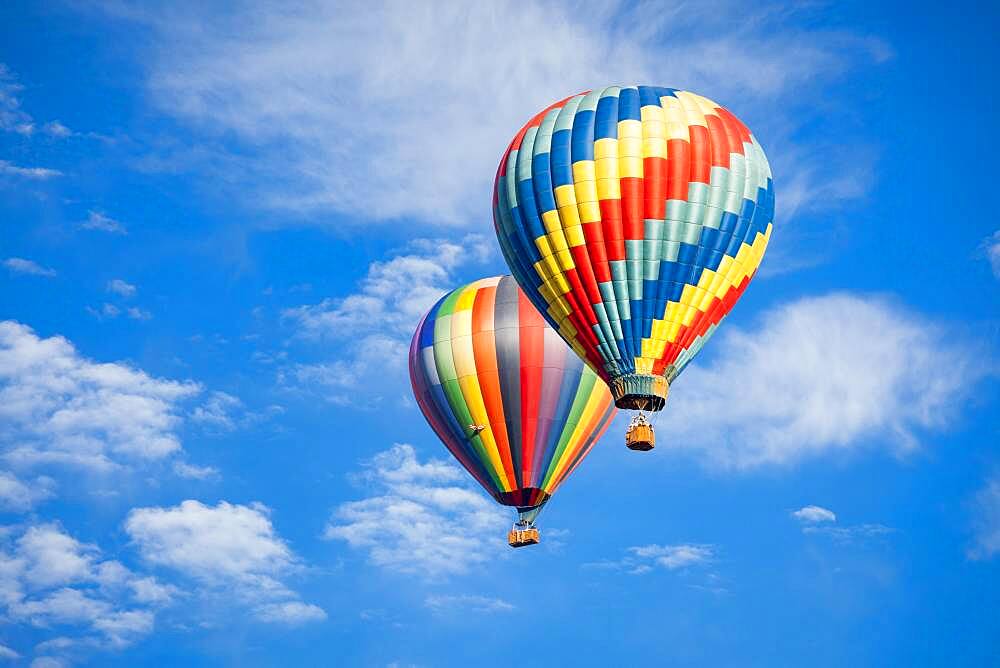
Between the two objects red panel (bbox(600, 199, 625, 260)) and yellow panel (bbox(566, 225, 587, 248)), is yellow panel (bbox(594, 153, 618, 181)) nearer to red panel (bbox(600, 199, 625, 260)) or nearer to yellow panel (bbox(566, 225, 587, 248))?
red panel (bbox(600, 199, 625, 260))

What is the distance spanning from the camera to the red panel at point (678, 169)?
43406 mm

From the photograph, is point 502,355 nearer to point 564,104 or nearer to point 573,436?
point 573,436

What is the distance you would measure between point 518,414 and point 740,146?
9.08 meters

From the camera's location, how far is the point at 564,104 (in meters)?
45.2

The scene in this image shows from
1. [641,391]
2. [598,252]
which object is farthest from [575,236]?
[641,391]

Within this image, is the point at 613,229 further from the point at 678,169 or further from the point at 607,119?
the point at 607,119

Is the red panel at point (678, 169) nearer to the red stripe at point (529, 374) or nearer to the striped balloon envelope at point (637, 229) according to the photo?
the striped balloon envelope at point (637, 229)

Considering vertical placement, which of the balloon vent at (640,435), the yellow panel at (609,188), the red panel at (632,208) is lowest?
A: the balloon vent at (640,435)

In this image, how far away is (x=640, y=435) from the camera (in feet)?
141

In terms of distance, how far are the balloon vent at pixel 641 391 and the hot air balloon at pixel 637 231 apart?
0.10 ft

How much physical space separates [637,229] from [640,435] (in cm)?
434

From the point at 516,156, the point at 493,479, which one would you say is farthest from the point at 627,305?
the point at 493,479

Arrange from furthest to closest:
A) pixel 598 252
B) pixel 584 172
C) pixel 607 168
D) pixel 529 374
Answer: pixel 529 374, pixel 584 172, pixel 607 168, pixel 598 252

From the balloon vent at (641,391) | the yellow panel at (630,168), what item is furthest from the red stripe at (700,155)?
the balloon vent at (641,391)
